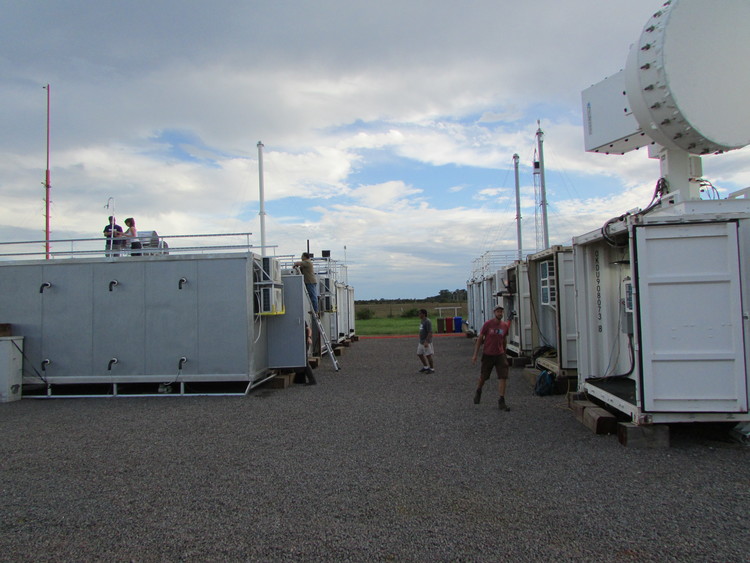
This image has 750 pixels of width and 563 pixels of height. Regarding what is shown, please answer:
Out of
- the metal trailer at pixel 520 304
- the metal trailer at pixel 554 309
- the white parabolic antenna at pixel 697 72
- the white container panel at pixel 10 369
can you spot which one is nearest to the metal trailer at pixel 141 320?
the white container panel at pixel 10 369

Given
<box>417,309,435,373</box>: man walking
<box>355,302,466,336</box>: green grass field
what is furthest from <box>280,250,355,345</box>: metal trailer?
<box>355,302,466,336</box>: green grass field

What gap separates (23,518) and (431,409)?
6.11 metres

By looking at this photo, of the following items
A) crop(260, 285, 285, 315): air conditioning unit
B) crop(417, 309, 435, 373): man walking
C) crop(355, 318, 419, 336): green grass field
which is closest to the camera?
crop(260, 285, 285, 315): air conditioning unit

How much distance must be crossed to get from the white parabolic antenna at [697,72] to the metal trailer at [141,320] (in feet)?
26.8

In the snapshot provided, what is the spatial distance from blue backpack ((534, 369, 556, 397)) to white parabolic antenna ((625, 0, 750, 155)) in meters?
5.28

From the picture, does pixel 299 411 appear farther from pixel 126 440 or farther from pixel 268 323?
pixel 268 323

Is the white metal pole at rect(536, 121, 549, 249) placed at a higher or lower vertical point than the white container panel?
higher

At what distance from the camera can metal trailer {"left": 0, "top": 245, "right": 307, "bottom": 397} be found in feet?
38.9

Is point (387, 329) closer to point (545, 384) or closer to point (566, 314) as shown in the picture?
point (566, 314)

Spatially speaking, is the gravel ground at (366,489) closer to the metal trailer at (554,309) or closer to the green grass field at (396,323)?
the metal trailer at (554,309)

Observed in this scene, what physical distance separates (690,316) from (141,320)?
10.3 meters

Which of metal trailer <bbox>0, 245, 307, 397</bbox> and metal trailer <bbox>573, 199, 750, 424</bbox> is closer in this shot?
metal trailer <bbox>573, 199, 750, 424</bbox>

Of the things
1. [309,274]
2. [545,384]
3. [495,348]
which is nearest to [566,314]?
[545,384]

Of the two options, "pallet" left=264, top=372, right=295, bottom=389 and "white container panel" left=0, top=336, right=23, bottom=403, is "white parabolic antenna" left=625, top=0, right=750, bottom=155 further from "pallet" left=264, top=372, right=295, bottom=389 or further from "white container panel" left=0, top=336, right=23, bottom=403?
"white container panel" left=0, top=336, right=23, bottom=403
